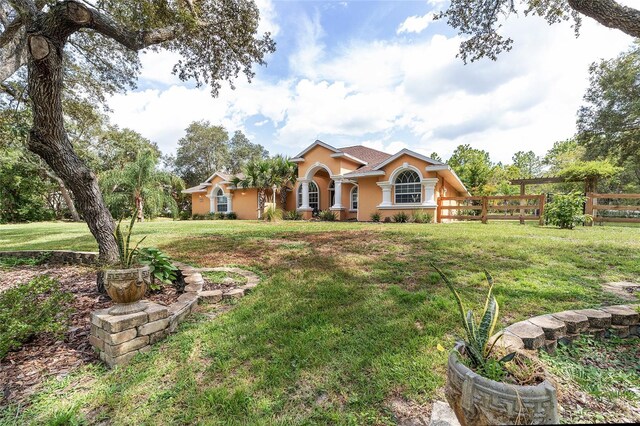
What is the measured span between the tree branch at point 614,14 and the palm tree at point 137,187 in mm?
22496

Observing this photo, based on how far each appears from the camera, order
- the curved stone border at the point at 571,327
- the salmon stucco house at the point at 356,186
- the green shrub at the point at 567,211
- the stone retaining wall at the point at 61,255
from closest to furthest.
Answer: the curved stone border at the point at 571,327 → the stone retaining wall at the point at 61,255 → the green shrub at the point at 567,211 → the salmon stucco house at the point at 356,186

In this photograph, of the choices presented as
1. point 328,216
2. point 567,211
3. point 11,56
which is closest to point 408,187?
point 328,216

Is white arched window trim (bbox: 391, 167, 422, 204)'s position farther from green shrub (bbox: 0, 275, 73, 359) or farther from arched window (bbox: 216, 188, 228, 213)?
arched window (bbox: 216, 188, 228, 213)

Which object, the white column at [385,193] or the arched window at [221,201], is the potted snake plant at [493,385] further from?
the arched window at [221,201]

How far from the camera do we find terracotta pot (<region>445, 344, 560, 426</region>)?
1087 mm

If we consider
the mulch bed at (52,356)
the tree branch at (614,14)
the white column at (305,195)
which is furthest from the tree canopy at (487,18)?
the white column at (305,195)

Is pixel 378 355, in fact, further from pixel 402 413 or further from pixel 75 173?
pixel 75 173

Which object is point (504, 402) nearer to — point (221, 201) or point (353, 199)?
point (353, 199)

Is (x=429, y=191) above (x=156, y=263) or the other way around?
above

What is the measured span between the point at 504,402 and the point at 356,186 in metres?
17.4

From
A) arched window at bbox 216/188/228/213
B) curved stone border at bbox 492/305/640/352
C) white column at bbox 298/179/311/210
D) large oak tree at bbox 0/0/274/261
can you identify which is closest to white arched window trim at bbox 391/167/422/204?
white column at bbox 298/179/311/210

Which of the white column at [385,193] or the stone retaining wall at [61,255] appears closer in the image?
the stone retaining wall at [61,255]

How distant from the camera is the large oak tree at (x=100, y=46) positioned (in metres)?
3.33

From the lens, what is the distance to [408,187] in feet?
49.4
